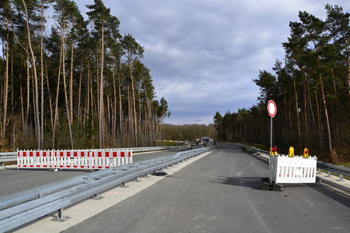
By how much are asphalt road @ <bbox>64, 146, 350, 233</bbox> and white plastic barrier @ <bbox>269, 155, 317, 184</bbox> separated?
39cm

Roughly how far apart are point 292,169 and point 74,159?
37.6ft

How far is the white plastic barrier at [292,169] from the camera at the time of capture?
27.1 ft

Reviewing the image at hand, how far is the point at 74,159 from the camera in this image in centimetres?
1413

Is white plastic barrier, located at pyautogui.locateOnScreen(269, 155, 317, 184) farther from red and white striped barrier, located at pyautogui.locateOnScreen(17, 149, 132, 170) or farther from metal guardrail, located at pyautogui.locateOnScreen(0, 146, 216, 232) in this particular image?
red and white striped barrier, located at pyautogui.locateOnScreen(17, 149, 132, 170)

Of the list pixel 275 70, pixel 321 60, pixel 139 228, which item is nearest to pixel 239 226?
pixel 139 228

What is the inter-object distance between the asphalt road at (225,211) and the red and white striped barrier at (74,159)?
5.48m

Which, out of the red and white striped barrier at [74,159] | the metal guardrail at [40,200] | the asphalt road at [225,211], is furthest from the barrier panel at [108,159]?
the metal guardrail at [40,200]

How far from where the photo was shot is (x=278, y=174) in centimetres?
827

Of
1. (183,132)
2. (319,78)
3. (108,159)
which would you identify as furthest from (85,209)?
(183,132)

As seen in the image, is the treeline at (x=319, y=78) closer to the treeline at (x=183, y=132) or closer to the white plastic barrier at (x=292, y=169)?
the white plastic barrier at (x=292, y=169)

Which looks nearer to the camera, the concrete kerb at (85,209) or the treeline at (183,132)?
the concrete kerb at (85,209)

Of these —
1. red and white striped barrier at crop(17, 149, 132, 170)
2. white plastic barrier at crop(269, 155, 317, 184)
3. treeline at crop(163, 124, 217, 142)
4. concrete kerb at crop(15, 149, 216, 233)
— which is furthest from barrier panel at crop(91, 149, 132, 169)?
treeline at crop(163, 124, 217, 142)

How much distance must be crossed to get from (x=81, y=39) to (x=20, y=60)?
8011mm

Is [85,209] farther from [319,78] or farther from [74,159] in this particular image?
[319,78]
